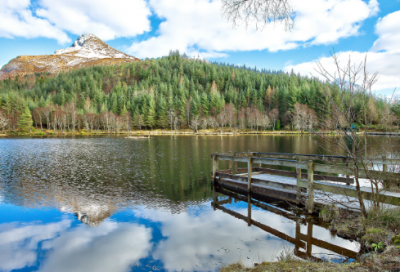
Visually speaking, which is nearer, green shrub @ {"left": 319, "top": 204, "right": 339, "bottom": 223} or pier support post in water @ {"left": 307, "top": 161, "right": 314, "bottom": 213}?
green shrub @ {"left": 319, "top": 204, "right": 339, "bottom": 223}

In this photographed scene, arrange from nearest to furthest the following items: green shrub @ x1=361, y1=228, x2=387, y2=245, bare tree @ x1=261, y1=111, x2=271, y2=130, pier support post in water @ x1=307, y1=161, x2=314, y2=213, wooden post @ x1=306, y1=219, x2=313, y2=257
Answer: green shrub @ x1=361, y1=228, x2=387, y2=245 → wooden post @ x1=306, y1=219, x2=313, y2=257 → pier support post in water @ x1=307, y1=161, x2=314, y2=213 → bare tree @ x1=261, y1=111, x2=271, y2=130

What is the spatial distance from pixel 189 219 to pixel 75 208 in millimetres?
5592

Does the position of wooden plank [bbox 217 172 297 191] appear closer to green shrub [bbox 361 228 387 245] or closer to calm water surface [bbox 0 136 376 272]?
calm water surface [bbox 0 136 376 272]

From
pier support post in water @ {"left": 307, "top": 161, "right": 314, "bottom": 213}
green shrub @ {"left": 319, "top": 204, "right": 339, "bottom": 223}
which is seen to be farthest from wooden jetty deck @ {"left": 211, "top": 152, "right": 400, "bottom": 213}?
green shrub @ {"left": 319, "top": 204, "right": 339, "bottom": 223}

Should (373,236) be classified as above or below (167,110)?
below

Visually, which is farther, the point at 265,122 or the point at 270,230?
the point at 265,122

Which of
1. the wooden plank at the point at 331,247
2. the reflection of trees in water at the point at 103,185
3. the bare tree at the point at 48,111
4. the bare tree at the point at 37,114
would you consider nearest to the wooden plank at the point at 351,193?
the wooden plank at the point at 331,247

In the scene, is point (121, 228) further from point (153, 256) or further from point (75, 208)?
point (75, 208)

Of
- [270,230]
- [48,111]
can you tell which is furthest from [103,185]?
[48,111]

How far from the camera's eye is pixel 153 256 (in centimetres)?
652

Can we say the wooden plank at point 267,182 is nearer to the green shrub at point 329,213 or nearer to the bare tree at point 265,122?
the green shrub at point 329,213

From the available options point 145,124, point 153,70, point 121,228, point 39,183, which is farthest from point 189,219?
point 153,70

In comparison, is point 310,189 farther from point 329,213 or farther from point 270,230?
point 270,230

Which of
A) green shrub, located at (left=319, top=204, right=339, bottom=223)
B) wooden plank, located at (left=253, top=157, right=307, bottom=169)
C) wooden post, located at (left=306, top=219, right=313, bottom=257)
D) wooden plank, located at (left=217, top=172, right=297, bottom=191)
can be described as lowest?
wooden post, located at (left=306, top=219, right=313, bottom=257)
